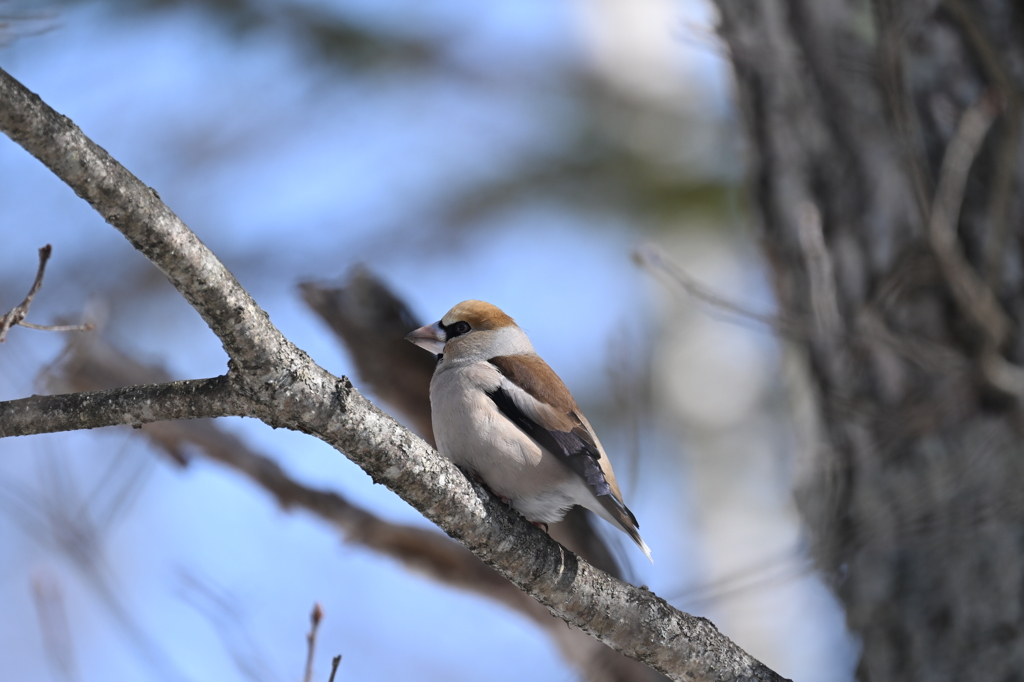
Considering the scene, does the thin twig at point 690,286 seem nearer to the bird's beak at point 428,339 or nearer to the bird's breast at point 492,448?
the bird's beak at point 428,339

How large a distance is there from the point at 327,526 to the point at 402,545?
14.3 inches

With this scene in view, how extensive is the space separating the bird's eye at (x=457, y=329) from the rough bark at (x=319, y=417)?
1011 mm

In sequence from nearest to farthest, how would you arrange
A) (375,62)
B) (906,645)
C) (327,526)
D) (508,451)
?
(508,451)
(906,645)
(327,526)
(375,62)

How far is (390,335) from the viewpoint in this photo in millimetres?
3545

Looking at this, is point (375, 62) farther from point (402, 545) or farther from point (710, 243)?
point (402, 545)

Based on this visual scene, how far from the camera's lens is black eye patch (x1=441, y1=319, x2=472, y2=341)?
10.4 feet

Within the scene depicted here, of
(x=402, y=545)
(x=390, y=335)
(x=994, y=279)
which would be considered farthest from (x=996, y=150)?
(x=402, y=545)

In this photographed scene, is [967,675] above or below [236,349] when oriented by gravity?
above

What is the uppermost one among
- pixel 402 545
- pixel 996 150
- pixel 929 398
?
pixel 996 150

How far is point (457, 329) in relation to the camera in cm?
319

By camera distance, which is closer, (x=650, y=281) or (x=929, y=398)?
(x=929, y=398)

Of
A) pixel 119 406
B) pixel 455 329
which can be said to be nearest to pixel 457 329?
pixel 455 329

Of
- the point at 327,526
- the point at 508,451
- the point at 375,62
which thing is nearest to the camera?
the point at 508,451

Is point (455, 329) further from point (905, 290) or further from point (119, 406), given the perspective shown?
point (905, 290)
